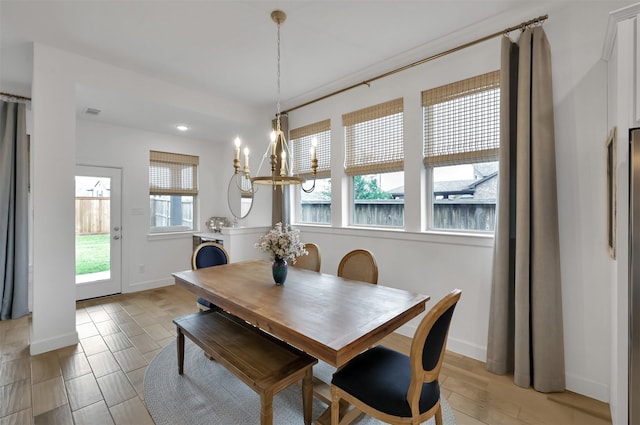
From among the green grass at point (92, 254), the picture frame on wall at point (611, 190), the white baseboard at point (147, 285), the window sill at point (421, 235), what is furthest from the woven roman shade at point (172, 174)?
the picture frame on wall at point (611, 190)

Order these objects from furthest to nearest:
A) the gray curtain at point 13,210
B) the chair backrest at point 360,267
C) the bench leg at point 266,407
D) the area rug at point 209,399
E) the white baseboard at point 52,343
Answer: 1. the gray curtain at point 13,210
2. the white baseboard at point 52,343
3. the chair backrest at point 360,267
4. the area rug at point 209,399
5. the bench leg at point 266,407

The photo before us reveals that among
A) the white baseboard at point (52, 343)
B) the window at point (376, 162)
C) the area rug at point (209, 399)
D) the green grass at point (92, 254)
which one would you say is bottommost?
the area rug at point (209, 399)

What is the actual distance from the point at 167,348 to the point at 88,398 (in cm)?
73

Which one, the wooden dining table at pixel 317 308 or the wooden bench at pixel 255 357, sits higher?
the wooden dining table at pixel 317 308

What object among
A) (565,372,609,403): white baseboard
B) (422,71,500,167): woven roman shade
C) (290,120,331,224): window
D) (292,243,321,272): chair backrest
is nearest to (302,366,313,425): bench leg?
(292,243,321,272): chair backrest

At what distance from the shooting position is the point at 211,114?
3930 mm

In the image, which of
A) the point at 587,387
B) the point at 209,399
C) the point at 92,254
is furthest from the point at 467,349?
the point at 92,254

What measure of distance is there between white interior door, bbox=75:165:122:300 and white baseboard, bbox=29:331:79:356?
5.15 ft

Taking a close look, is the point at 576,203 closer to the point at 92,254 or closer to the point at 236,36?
the point at 236,36

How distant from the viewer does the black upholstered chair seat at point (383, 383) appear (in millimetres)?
1363

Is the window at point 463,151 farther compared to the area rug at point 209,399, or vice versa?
the window at point 463,151

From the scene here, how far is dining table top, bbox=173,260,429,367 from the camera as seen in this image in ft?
4.68

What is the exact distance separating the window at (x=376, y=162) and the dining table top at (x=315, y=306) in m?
1.24

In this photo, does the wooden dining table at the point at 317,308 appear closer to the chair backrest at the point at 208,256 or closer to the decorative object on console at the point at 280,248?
the decorative object on console at the point at 280,248
